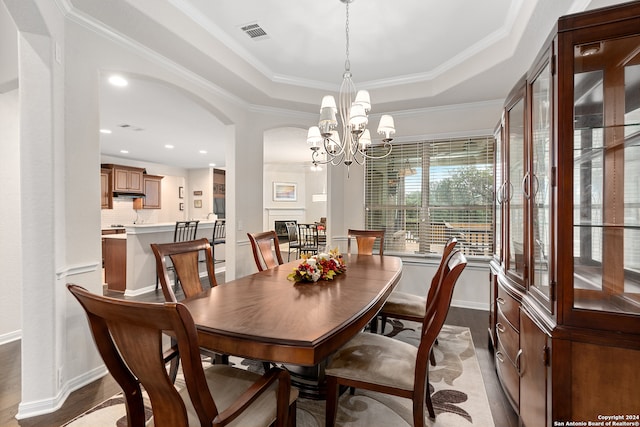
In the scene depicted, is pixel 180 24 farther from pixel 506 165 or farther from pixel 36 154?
pixel 506 165

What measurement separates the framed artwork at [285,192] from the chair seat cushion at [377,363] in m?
8.72

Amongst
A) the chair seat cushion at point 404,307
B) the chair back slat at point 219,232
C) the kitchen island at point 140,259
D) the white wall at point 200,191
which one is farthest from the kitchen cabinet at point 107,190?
the chair seat cushion at point 404,307

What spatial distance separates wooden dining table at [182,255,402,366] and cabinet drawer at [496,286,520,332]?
732mm

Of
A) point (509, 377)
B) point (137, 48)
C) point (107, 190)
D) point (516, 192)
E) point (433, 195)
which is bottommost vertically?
point (509, 377)

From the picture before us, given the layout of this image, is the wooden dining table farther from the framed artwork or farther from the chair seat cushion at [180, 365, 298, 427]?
the framed artwork

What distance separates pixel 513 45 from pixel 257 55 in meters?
2.48

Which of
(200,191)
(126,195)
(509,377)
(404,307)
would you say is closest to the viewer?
(509,377)

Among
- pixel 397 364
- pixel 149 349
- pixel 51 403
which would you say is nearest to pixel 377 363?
pixel 397 364

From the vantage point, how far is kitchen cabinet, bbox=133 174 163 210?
8.79 meters

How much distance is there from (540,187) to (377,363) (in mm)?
1277

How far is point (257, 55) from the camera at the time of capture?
3.33 meters

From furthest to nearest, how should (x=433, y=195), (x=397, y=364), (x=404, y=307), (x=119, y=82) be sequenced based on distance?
(x=433, y=195) → (x=119, y=82) → (x=404, y=307) → (x=397, y=364)

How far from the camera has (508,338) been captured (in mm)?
1967

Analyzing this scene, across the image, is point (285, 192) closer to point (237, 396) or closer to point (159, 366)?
point (237, 396)
